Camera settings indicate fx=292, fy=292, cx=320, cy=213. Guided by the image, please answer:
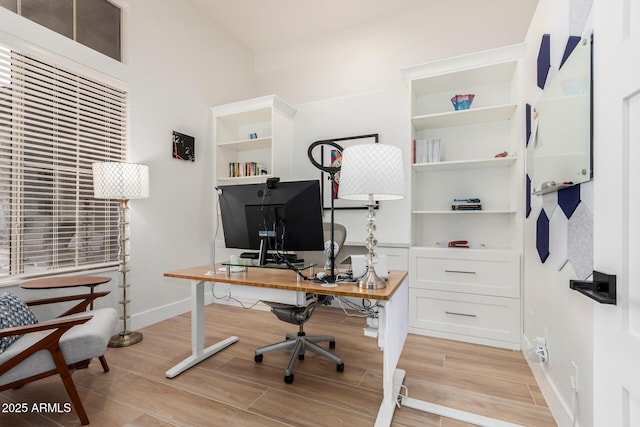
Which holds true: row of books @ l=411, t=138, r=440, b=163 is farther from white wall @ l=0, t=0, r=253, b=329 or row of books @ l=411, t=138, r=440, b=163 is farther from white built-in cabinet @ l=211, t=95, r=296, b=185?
white wall @ l=0, t=0, r=253, b=329

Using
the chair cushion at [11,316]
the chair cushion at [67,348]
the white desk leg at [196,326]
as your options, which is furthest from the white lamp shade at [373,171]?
the chair cushion at [11,316]

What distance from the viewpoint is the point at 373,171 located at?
56.2 inches

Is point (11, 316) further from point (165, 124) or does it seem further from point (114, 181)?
point (165, 124)

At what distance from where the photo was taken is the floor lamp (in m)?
2.29

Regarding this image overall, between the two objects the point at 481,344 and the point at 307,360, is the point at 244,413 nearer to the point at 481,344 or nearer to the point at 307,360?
the point at 307,360

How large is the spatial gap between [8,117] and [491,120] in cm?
386

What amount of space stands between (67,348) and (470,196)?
3209mm

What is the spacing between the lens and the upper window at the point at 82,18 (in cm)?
218

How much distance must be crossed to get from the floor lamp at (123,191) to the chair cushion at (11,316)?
0.74m

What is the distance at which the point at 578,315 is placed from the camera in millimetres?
1290

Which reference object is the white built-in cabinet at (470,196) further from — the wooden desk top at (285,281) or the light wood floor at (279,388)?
the wooden desk top at (285,281)

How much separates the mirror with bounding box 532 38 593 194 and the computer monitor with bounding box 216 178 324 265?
1.15 m

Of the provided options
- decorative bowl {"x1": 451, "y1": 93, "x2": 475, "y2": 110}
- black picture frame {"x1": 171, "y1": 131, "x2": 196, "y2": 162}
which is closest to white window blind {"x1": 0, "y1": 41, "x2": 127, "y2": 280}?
black picture frame {"x1": 171, "y1": 131, "x2": 196, "y2": 162}

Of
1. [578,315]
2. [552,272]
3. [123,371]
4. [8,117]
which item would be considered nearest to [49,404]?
[123,371]
